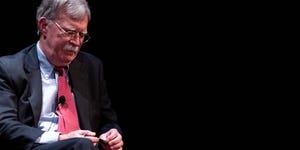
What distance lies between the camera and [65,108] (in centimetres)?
254

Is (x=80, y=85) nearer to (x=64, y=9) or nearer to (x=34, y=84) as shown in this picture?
(x=34, y=84)

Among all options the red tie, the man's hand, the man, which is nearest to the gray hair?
the man

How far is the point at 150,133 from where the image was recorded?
3426mm

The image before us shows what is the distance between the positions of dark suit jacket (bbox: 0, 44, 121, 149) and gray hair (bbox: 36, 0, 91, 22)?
0.20 m

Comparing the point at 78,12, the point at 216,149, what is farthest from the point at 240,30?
the point at 78,12

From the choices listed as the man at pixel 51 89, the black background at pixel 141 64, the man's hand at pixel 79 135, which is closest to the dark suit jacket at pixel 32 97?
the man at pixel 51 89

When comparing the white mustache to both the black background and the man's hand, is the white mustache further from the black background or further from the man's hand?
the black background

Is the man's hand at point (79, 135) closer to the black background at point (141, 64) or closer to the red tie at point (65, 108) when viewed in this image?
the red tie at point (65, 108)

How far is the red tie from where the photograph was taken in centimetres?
250

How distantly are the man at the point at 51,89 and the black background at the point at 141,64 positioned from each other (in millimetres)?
641

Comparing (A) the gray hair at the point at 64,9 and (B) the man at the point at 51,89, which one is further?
(A) the gray hair at the point at 64,9

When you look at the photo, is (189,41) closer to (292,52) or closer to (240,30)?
(240,30)

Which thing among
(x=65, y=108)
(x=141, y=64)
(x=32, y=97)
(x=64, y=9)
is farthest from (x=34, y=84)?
(x=141, y=64)

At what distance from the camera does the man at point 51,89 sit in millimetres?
2322
